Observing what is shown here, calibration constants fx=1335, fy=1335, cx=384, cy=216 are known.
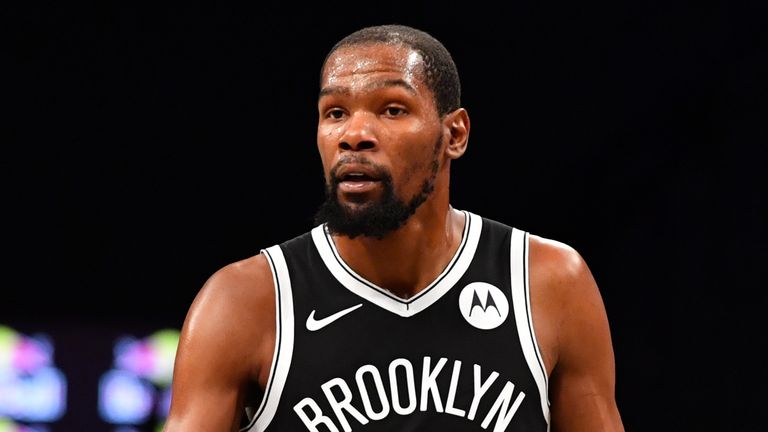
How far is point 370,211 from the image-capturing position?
2.18 m

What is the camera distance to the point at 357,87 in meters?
2.17

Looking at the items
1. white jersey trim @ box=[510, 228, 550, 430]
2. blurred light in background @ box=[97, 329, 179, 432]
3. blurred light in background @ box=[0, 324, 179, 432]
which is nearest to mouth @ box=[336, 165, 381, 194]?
white jersey trim @ box=[510, 228, 550, 430]

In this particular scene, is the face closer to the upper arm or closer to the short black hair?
the short black hair

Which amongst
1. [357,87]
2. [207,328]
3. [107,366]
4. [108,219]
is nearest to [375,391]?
[207,328]

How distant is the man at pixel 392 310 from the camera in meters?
2.16

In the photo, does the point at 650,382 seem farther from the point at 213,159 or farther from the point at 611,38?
the point at 213,159

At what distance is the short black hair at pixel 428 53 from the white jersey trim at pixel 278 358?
39 centimetres

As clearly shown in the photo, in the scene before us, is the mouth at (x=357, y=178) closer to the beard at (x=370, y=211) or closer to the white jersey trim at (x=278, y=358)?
the beard at (x=370, y=211)

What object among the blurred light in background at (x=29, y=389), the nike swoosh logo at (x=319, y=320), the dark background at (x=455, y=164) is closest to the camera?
the nike swoosh logo at (x=319, y=320)

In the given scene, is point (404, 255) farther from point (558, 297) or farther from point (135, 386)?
point (135, 386)

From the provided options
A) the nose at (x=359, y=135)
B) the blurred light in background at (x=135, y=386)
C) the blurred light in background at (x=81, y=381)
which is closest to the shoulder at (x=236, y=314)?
the nose at (x=359, y=135)

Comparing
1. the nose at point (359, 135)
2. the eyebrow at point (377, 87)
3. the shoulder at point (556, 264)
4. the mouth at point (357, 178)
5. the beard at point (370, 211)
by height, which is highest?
the eyebrow at point (377, 87)

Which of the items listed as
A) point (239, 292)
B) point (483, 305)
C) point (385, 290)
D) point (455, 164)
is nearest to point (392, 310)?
point (385, 290)

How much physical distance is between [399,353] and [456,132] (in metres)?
0.40
